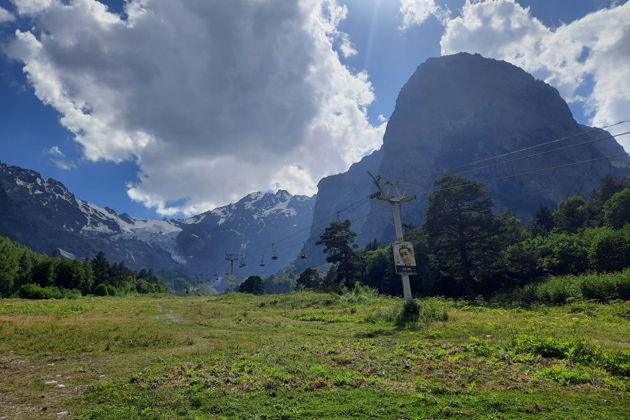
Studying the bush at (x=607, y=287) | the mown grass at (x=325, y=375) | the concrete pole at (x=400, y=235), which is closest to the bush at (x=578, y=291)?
the bush at (x=607, y=287)

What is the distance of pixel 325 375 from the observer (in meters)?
13.1

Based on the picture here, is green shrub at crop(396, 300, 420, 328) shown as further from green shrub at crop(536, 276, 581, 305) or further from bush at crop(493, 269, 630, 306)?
green shrub at crop(536, 276, 581, 305)

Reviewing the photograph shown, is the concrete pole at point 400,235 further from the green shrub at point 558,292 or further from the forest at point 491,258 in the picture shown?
the green shrub at point 558,292

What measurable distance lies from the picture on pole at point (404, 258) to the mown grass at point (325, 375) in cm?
1017

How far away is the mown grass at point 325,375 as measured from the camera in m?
9.55

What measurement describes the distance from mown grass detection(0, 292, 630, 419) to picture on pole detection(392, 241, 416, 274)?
10.2 meters

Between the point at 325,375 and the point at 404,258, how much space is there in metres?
22.6

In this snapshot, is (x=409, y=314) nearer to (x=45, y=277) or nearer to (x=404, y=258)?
(x=404, y=258)

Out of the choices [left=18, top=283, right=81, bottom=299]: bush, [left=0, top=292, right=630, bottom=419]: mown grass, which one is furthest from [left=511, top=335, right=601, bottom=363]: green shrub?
[left=18, top=283, right=81, bottom=299]: bush

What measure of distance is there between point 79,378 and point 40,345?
9792mm

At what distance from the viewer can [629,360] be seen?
39.4ft

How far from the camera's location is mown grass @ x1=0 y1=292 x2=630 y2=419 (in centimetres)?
955

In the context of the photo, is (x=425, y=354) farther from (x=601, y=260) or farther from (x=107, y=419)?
(x=601, y=260)

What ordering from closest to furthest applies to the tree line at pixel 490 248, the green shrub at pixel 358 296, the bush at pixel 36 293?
the tree line at pixel 490 248 < the green shrub at pixel 358 296 < the bush at pixel 36 293
